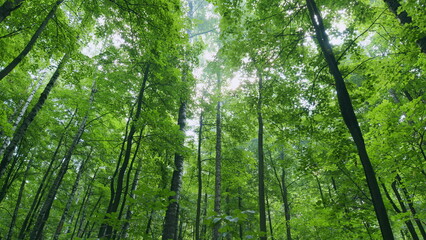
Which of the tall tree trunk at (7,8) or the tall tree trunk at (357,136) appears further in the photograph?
the tall tree trunk at (7,8)

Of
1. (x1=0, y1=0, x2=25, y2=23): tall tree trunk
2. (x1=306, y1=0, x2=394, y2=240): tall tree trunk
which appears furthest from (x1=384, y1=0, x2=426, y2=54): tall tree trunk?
(x1=0, y1=0, x2=25, y2=23): tall tree trunk

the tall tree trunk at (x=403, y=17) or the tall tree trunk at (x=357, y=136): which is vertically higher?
the tall tree trunk at (x=403, y=17)

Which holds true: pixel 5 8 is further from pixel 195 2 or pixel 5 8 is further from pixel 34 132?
pixel 195 2

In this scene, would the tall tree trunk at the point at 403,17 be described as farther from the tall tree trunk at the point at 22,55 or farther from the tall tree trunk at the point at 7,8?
the tall tree trunk at the point at 7,8

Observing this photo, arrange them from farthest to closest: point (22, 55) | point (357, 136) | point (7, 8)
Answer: point (22, 55) → point (7, 8) → point (357, 136)

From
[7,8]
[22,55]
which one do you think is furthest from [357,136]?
[7,8]

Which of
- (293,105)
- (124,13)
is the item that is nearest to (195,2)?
(124,13)

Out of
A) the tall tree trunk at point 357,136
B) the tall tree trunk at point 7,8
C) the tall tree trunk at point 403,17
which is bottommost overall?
the tall tree trunk at point 357,136

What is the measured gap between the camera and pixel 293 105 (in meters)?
6.63

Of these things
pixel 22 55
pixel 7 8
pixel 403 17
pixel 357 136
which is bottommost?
pixel 357 136

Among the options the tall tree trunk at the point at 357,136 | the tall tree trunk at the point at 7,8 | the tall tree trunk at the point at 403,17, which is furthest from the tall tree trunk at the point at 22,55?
the tall tree trunk at the point at 403,17

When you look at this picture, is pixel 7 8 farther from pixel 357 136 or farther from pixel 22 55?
pixel 357 136

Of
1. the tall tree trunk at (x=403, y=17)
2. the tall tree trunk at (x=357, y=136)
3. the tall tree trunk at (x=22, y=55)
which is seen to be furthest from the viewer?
the tall tree trunk at (x=403, y=17)

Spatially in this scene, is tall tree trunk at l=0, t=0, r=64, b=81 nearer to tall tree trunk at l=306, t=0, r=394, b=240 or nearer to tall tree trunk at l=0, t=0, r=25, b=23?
tall tree trunk at l=0, t=0, r=25, b=23
